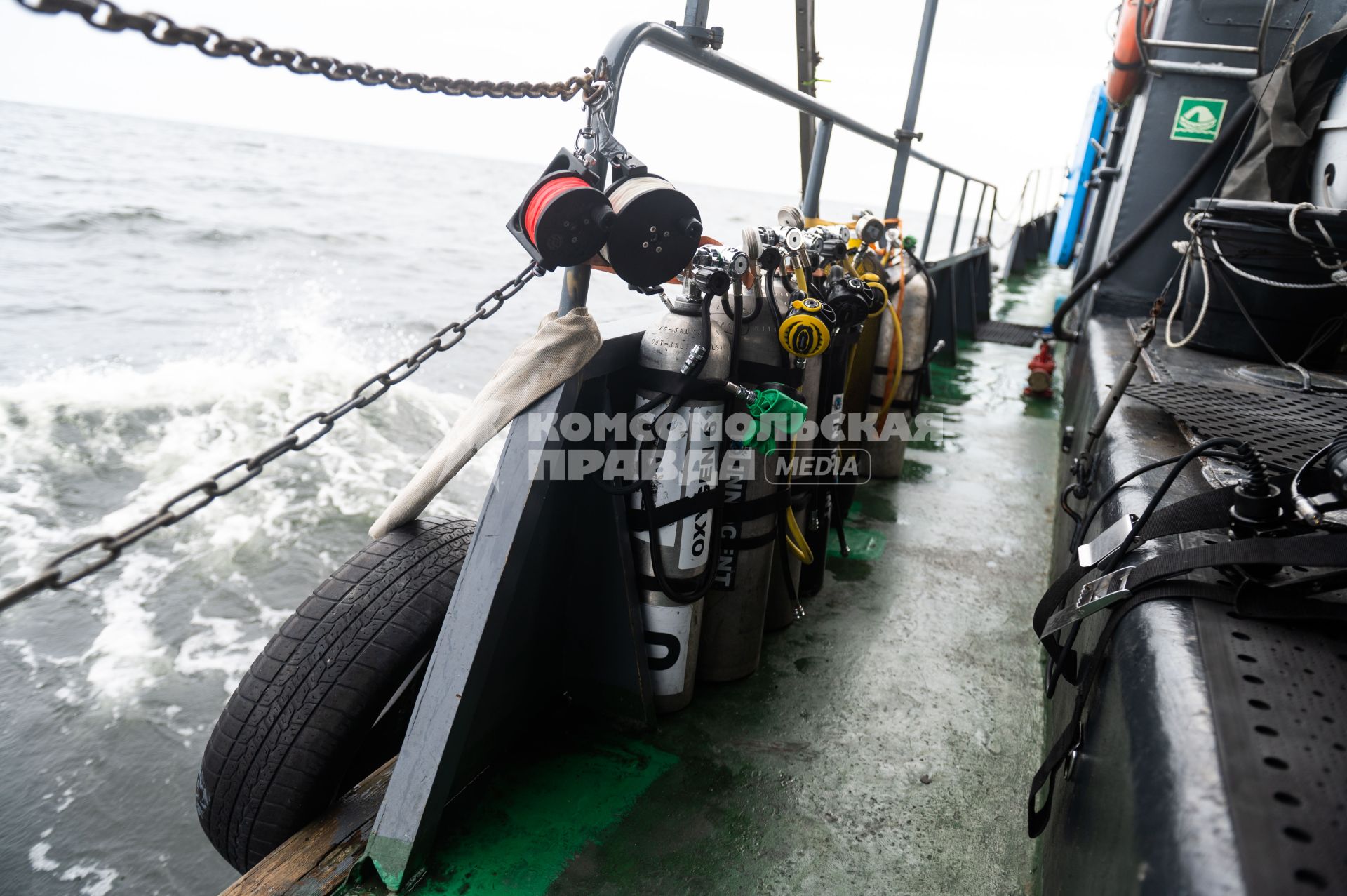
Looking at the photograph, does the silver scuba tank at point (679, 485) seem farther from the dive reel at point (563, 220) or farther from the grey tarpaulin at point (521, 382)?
the dive reel at point (563, 220)

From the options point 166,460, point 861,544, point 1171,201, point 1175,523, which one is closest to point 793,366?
point 1175,523

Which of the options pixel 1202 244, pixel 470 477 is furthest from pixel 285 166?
pixel 1202 244

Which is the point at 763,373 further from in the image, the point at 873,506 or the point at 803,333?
the point at 873,506

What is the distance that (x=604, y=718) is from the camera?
2242mm

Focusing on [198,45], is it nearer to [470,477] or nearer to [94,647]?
[94,647]

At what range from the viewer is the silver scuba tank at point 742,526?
207 cm

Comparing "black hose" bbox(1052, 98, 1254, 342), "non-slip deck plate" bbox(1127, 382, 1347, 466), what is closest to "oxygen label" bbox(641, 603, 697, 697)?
"non-slip deck plate" bbox(1127, 382, 1347, 466)

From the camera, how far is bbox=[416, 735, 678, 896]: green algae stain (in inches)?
67.1

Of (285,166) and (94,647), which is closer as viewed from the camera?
(94,647)

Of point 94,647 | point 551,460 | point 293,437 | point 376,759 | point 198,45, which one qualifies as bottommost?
point 94,647

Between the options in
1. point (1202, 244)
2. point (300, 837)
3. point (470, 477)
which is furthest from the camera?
point (470, 477)

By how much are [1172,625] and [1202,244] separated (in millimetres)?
2852

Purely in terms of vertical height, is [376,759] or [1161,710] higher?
[1161,710]

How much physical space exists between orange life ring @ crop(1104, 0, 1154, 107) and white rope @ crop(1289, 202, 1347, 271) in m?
3.20
